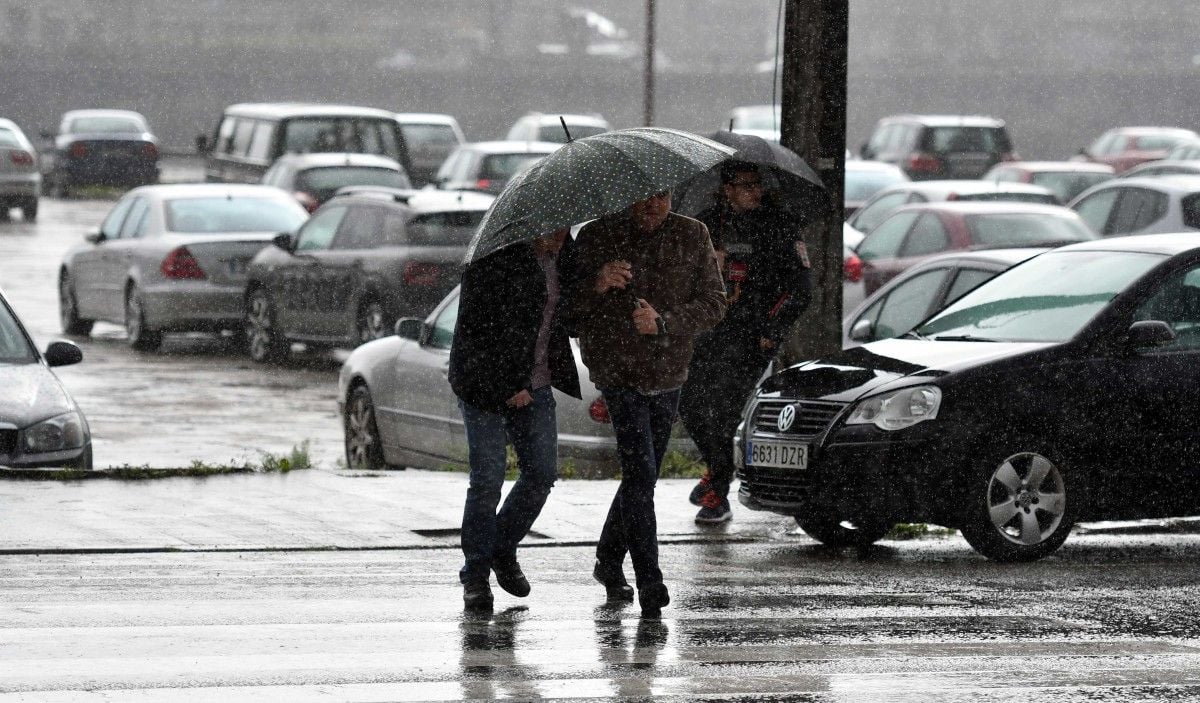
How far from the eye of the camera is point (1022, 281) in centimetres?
1105

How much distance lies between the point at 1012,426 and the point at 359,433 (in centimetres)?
545

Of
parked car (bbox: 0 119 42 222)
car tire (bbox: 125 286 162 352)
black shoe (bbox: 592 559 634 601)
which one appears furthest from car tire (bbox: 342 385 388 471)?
parked car (bbox: 0 119 42 222)

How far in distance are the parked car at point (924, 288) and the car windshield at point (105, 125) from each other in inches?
1403

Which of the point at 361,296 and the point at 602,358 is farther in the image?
the point at 361,296

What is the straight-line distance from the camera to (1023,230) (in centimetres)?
1967

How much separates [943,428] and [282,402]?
9.12m

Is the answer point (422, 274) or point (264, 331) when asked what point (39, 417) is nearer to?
point (422, 274)

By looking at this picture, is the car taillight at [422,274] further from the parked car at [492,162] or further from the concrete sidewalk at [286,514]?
the parked car at [492,162]

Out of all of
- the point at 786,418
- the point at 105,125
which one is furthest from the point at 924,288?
the point at 105,125

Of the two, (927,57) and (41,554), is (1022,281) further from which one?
(927,57)

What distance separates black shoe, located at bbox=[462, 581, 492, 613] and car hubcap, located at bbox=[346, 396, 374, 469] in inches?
229

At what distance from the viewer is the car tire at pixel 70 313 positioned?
2319 centimetres

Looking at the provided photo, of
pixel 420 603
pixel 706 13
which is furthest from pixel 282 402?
pixel 706 13

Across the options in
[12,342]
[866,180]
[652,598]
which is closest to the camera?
[652,598]
